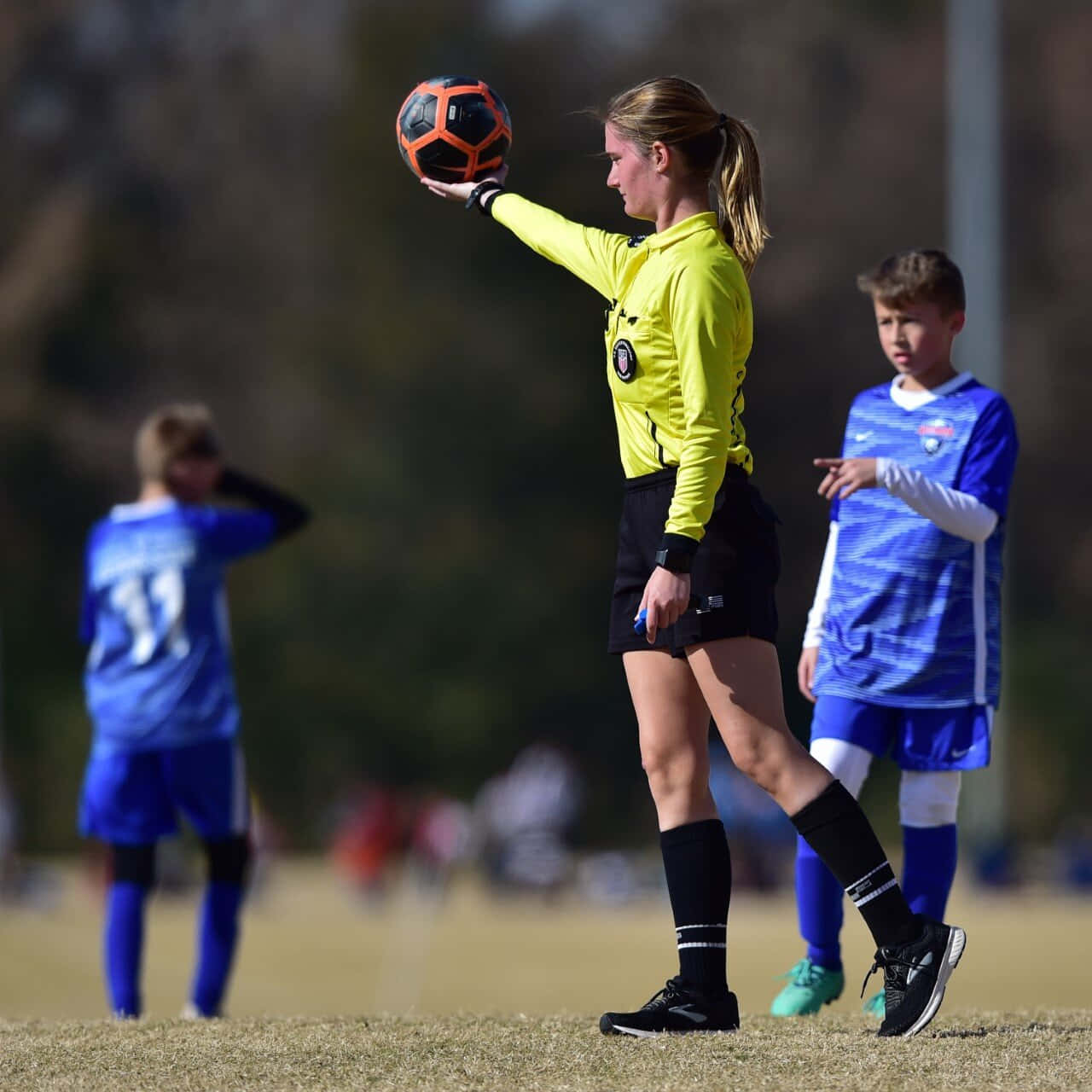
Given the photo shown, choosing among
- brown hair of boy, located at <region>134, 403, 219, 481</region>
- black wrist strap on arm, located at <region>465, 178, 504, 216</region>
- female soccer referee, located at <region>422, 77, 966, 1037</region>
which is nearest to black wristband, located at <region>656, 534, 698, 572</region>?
female soccer referee, located at <region>422, 77, 966, 1037</region>

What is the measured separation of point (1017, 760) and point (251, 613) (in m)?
11.1

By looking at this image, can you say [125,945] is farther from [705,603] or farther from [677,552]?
[677,552]

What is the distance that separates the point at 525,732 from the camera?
28.4m

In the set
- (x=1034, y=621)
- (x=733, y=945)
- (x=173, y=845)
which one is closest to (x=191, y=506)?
(x=733, y=945)

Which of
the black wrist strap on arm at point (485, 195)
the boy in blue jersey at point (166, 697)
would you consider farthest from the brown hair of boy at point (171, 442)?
the black wrist strap on arm at point (485, 195)

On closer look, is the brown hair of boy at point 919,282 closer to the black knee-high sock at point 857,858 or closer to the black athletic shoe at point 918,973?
the black knee-high sock at point 857,858

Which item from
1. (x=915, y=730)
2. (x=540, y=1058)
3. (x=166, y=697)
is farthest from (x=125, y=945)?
(x=915, y=730)

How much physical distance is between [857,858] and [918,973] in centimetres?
29

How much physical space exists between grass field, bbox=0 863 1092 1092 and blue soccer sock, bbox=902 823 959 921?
1.01 ft

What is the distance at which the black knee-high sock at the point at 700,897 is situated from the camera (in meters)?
4.58

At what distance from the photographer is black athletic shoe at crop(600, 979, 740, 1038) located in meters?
4.52

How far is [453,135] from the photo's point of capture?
5234mm

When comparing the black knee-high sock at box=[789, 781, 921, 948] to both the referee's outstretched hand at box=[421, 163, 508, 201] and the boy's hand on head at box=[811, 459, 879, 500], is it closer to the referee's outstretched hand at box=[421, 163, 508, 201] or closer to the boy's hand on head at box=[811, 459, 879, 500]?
the boy's hand on head at box=[811, 459, 879, 500]

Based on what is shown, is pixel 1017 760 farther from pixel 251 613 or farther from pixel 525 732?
pixel 251 613
